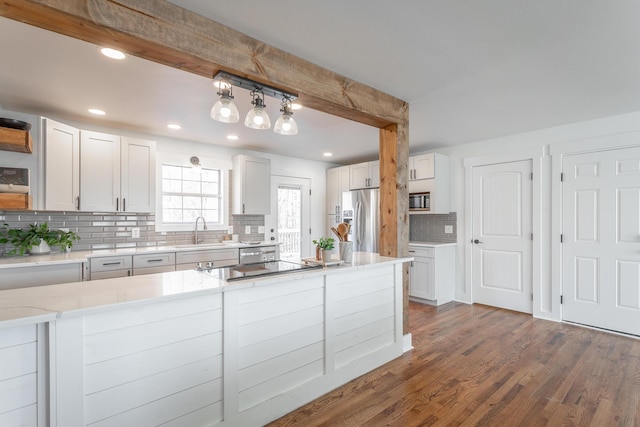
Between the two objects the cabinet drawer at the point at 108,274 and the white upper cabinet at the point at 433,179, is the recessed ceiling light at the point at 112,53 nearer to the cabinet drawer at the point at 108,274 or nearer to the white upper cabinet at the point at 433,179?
the cabinet drawer at the point at 108,274

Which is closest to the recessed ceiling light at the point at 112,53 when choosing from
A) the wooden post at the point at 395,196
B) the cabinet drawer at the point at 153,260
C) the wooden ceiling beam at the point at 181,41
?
the wooden ceiling beam at the point at 181,41

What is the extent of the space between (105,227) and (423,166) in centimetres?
424

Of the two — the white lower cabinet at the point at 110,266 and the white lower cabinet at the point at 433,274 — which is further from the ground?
the white lower cabinet at the point at 110,266

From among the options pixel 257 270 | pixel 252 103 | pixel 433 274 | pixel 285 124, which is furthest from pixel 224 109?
pixel 433 274

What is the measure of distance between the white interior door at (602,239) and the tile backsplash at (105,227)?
4643 mm

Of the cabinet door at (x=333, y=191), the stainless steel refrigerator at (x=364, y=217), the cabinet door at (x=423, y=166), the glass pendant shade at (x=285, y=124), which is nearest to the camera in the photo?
the glass pendant shade at (x=285, y=124)

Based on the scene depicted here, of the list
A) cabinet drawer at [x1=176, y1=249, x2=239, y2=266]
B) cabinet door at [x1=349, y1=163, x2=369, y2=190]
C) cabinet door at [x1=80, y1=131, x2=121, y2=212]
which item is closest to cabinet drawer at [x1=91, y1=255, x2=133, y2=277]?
cabinet drawer at [x1=176, y1=249, x2=239, y2=266]

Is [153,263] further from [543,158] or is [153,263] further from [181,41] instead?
[543,158]

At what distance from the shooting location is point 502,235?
4160 mm

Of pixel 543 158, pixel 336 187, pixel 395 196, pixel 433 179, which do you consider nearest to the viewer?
pixel 395 196

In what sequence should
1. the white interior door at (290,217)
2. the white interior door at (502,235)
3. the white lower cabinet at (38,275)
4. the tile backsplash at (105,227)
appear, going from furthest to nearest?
1. the white interior door at (290,217)
2. the white interior door at (502,235)
3. the tile backsplash at (105,227)
4. the white lower cabinet at (38,275)

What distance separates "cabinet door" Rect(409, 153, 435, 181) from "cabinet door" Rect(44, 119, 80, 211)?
4.21 meters

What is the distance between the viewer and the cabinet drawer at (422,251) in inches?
170

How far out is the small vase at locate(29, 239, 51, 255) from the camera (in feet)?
9.82
